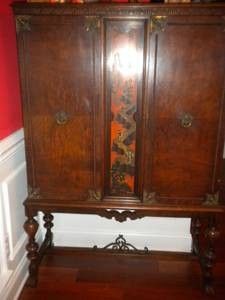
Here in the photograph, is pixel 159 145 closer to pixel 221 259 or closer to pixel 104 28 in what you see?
pixel 104 28

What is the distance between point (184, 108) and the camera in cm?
148

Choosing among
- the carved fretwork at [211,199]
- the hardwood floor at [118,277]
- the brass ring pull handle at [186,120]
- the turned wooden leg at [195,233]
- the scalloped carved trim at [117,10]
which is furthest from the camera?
the turned wooden leg at [195,233]

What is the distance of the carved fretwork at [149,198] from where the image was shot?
5.31ft

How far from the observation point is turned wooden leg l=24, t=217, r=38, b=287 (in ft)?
5.68

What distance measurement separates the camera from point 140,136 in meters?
1.54

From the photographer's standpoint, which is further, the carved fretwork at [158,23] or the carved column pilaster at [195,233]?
the carved column pilaster at [195,233]

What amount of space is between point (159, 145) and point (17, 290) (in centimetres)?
121

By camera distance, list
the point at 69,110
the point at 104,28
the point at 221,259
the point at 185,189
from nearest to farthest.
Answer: the point at 104,28 < the point at 69,110 < the point at 185,189 < the point at 221,259

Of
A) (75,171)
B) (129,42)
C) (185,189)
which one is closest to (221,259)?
(185,189)

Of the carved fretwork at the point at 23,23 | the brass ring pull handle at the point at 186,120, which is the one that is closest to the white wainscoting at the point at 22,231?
the carved fretwork at the point at 23,23

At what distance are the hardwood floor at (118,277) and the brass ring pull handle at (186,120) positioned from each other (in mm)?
1059

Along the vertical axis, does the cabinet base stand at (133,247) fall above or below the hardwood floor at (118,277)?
above

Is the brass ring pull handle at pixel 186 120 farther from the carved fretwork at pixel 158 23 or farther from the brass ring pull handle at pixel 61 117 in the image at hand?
the brass ring pull handle at pixel 61 117

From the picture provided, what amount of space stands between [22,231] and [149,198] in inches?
34.2
